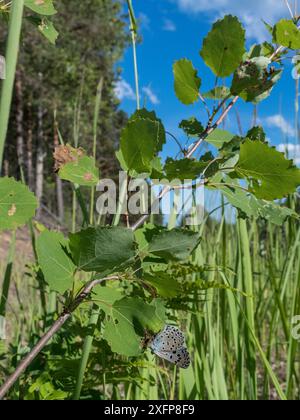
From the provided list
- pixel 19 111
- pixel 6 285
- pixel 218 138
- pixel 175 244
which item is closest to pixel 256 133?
pixel 218 138

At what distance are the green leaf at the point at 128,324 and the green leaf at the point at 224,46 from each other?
0.20m

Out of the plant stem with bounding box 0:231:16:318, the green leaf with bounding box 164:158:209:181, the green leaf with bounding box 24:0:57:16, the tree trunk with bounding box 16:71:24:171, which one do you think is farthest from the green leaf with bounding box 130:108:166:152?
the tree trunk with bounding box 16:71:24:171

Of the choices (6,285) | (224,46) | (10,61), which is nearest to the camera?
(10,61)

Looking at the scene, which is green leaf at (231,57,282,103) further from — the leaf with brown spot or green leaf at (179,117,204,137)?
the leaf with brown spot

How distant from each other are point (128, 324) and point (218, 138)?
0.64 feet

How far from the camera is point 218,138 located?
1.42ft

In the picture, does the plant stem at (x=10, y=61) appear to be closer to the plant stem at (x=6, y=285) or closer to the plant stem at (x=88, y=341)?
the plant stem at (x=88, y=341)

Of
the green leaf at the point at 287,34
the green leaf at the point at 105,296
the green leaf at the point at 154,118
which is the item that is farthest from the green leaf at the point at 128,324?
the green leaf at the point at 287,34

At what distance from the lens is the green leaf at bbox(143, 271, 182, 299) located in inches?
12.8

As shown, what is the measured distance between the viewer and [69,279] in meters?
0.33

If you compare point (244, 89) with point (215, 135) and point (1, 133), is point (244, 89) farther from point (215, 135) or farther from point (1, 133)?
point (1, 133)

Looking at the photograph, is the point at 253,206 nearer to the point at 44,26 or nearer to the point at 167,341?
the point at 167,341

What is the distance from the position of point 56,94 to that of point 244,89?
11.6m

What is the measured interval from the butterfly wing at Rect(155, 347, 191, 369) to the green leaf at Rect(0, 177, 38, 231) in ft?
0.44
